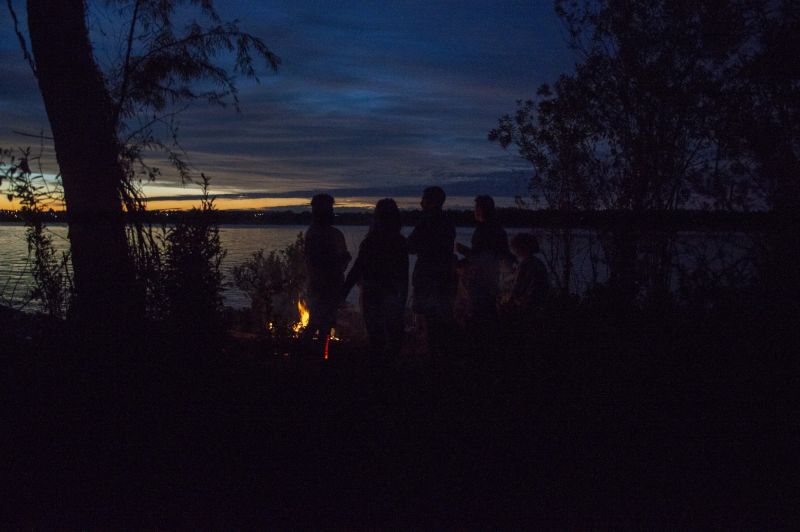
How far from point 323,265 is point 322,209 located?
601mm

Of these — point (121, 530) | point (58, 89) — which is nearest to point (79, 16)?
point (58, 89)

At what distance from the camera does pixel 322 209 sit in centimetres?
673

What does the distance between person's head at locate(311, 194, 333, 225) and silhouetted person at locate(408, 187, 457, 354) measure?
34.3 inches

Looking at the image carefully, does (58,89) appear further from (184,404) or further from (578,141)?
(578,141)

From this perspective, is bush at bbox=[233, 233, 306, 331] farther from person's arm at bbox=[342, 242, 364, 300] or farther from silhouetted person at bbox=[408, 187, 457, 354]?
person's arm at bbox=[342, 242, 364, 300]

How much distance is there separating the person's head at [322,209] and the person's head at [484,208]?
157 centimetres

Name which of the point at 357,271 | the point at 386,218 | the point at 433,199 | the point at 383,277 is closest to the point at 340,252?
the point at 357,271

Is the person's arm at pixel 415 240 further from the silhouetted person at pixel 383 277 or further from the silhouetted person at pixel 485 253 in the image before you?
the silhouetted person at pixel 485 253

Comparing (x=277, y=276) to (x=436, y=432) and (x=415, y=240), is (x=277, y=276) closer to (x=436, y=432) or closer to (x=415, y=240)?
(x=415, y=240)

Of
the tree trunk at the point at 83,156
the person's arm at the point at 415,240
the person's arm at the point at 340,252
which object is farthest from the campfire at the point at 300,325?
the tree trunk at the point at 83,156

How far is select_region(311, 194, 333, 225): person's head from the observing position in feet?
21.9

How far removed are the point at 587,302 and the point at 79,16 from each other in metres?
5.29

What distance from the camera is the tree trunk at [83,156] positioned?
5.86 metres

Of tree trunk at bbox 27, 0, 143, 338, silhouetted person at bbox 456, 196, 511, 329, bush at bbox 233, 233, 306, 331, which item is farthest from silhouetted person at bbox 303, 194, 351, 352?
bush at bbox 233, 233, 306, 331
